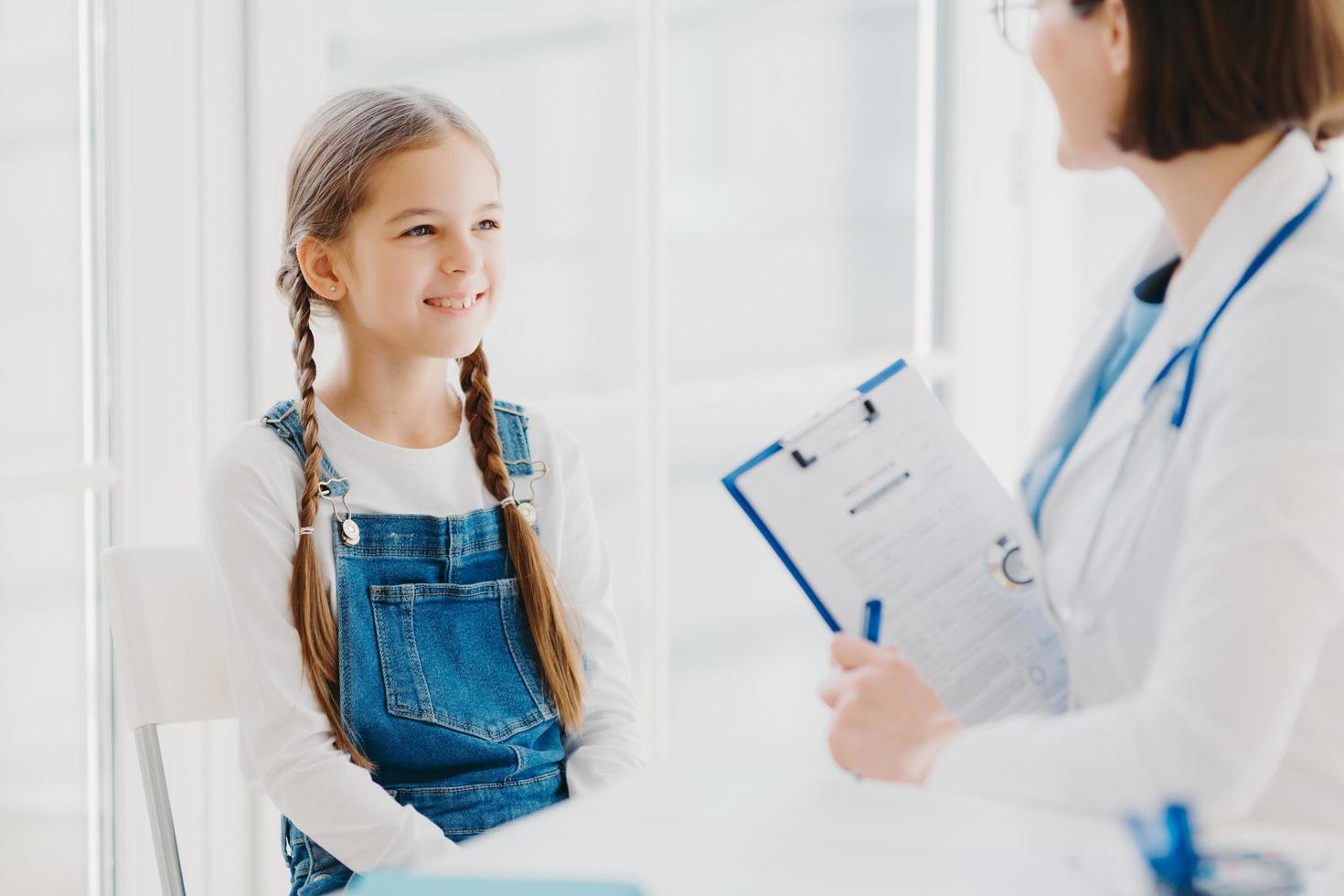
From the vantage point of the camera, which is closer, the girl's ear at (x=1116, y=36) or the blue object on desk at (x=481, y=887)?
the blue object on desk at (x=481, y=887)

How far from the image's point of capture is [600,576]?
1.42 metres

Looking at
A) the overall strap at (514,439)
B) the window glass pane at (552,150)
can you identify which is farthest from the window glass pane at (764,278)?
the overall strap at (514,439)

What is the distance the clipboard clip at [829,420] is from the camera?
100 cm

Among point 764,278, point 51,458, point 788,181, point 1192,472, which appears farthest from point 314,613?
point 788,181

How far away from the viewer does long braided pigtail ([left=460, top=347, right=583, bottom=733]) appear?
131 centimetres

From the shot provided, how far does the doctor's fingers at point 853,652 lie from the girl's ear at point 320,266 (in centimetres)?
61

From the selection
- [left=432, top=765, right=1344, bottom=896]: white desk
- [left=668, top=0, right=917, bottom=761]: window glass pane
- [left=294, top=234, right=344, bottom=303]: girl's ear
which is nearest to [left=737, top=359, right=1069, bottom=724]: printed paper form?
[left=432, top=765, right=1344, bottom=896]: white desk

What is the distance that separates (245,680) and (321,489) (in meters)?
0.17

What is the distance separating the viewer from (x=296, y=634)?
3.94 feet

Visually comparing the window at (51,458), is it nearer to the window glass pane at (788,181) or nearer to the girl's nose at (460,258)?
the girl's nose at (460,258)

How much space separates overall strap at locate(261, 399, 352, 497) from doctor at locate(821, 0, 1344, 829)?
1.64ft

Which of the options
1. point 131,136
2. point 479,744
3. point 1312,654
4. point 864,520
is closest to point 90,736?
point 479,744

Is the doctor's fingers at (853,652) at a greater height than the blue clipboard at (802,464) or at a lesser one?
lesser

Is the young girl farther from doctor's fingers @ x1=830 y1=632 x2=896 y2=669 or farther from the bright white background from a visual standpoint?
doctor's fingers @ x1=830 y1=632 x2=896 y2=669
